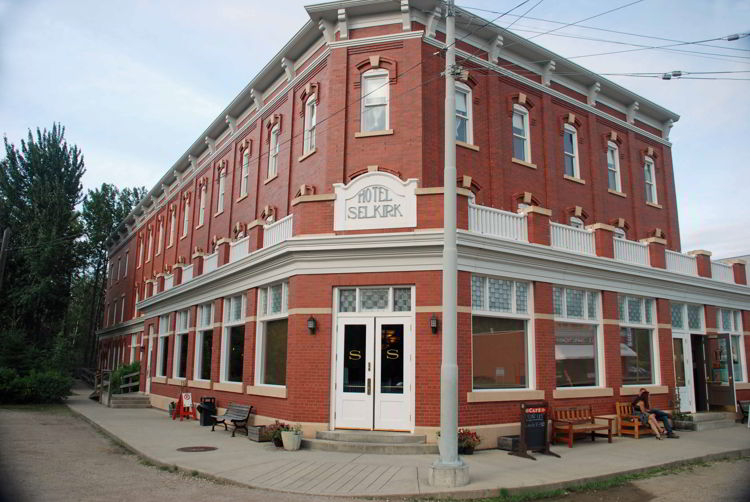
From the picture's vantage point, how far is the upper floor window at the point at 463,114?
17.0 metres

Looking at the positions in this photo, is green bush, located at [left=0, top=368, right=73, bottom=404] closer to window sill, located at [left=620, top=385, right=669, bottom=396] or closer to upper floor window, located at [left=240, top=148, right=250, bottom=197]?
upper floor window, located at [left=240, top=148, right=250, bottom=197]

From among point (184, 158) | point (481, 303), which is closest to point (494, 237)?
point (481, 303)

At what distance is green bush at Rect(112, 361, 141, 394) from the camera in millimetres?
27219

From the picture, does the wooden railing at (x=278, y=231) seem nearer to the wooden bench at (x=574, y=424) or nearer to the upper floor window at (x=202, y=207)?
the wooden bench at (x=574, y=424)

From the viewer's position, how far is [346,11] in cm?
1658

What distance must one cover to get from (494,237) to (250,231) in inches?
289

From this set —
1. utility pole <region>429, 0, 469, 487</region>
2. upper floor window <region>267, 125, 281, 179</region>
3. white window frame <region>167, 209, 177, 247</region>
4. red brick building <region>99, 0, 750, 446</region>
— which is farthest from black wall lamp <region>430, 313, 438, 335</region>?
white window frame <region>167, 209, 177, 247</region>

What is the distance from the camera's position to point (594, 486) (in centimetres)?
936

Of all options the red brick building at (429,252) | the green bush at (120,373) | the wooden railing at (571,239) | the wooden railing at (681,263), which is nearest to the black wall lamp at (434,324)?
the red brick building at (429,252)

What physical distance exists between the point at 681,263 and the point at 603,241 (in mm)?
4638

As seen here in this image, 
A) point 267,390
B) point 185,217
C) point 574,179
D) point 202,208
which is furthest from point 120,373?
point 574,179

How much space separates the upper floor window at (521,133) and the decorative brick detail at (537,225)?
412 cm

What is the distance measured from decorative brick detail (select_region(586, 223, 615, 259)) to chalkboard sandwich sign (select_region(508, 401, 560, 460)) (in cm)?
600

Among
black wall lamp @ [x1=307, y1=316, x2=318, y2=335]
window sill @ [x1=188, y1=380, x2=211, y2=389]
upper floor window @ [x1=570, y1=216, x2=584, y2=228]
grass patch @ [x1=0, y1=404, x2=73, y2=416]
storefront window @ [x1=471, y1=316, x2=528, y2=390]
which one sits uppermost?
upper floor window @ [x1=570, y1=216, x2=584, y2=228]
